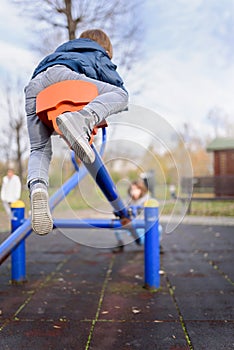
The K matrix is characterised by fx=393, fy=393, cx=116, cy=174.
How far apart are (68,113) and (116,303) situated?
75.4 inches

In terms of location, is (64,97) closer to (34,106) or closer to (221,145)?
(34,106)

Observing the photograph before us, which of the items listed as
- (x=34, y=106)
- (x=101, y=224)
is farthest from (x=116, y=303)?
(x=34, y=106)

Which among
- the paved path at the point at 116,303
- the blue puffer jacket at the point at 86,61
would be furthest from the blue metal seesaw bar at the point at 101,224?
the blue puffer jacket at the point at 86,61

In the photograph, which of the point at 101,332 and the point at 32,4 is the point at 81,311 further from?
the point at 32,4

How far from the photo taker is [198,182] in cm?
1403

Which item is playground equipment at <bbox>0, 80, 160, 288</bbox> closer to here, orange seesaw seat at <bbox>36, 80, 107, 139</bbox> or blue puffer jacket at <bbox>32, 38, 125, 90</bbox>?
orange seesaw seat at <bbox>36, 80, 107, 139</bbox>

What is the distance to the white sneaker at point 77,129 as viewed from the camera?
6.21 feet

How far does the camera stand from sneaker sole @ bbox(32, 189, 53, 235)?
2.17 meters

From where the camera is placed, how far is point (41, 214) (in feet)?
7.20

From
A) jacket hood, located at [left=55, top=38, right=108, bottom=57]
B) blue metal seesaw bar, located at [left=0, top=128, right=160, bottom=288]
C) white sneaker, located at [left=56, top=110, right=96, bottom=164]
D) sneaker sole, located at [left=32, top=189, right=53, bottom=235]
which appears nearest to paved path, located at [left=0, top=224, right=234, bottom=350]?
blue metal seesaw bar, located at [left=0, top=128, right=160, bottom=288]

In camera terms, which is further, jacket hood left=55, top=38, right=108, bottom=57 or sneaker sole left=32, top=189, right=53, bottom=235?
jacket hood left=55, top=38, right=108, bottom=57

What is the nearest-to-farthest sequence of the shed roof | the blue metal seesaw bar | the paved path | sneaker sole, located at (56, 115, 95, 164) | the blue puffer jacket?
sneaker sole, located at (56, 115, 95, 164), the blue puffer jacket, the paved path, the blue metal seesaw bar, the shed roof

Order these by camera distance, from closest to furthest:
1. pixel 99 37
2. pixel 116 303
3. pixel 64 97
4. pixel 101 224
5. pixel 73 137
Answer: pixel 73 137 < pixel 64 97 < pixel 99 37 < pixel 116 303 < pixel 101 224

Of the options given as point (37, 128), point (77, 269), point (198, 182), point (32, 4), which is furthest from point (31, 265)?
point (198, 182)
